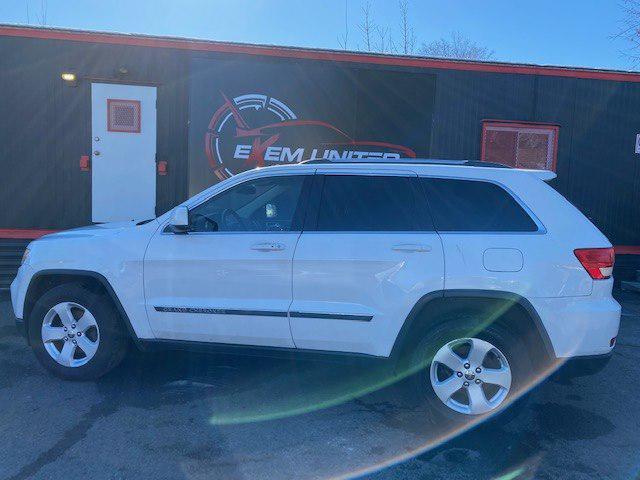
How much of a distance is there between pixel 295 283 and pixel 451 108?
5.04 metres

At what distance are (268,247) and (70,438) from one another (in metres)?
1.73

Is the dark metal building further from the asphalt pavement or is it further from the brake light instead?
the brake light

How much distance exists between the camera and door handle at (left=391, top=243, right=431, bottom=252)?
3.75m

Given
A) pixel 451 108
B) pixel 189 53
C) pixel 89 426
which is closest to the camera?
pixel 89 426

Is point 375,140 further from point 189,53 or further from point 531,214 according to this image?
point 531,214

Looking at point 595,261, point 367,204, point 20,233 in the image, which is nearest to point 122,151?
point 20,233

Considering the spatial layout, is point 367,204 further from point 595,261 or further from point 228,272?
point 595,261

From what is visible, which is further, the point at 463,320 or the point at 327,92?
the point at 327,92

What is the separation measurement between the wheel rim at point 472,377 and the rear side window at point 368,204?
33.7 inches

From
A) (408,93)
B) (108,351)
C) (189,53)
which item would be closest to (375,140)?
(408,93)

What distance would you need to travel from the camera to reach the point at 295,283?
389cm

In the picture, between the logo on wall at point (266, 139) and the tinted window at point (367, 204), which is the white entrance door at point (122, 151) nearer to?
the logo on wall at point (266, 139)

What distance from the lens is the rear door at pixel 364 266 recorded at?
374 cm

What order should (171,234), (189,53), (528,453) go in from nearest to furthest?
(528,453) → (171,234) → (189,53)
